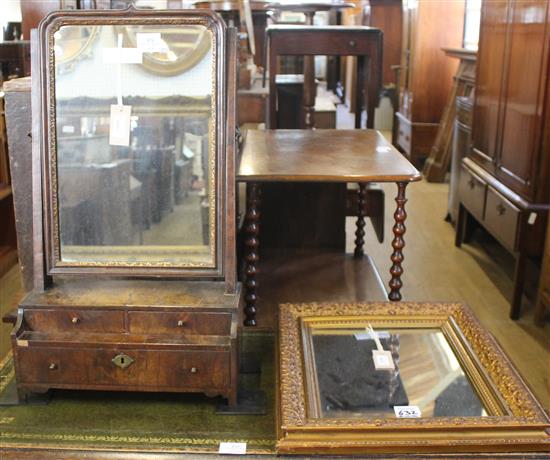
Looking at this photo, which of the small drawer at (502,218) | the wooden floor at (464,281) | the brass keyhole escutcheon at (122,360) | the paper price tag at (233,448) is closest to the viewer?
the paper price tag at (233,448)

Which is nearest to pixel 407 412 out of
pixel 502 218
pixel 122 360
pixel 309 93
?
pixel 122 360

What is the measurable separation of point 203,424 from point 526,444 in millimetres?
718

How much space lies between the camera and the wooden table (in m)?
2.08

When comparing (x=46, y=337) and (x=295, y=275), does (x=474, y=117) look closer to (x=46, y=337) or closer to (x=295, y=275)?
Answer: (x=295, y=275)

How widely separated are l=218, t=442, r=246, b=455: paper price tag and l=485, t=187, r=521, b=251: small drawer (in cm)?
207

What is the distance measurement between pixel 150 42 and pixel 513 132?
2.24 m

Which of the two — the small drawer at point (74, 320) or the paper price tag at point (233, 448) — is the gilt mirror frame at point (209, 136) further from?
A: the paper price tag at point (233, 448)

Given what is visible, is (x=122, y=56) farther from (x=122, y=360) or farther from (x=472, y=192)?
(x=472, y=192)

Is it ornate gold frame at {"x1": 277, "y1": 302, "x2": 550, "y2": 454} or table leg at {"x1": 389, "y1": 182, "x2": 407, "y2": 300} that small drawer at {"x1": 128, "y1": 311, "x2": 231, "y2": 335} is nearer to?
ornate gold frame at {"x1": 277, "y1": 302, "x2": 550, "y2": 454}

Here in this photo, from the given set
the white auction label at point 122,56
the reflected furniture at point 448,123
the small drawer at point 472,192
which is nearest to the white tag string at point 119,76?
the white auction label at point 122,56

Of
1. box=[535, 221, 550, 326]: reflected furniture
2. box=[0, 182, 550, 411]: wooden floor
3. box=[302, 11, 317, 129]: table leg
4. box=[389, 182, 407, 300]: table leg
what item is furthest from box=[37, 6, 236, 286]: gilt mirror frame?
box=[302, 11, 317, 129]: table leg

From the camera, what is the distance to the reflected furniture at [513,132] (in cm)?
309

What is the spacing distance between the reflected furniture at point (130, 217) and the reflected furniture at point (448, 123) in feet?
13.6

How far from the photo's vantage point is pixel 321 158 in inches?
92.0
